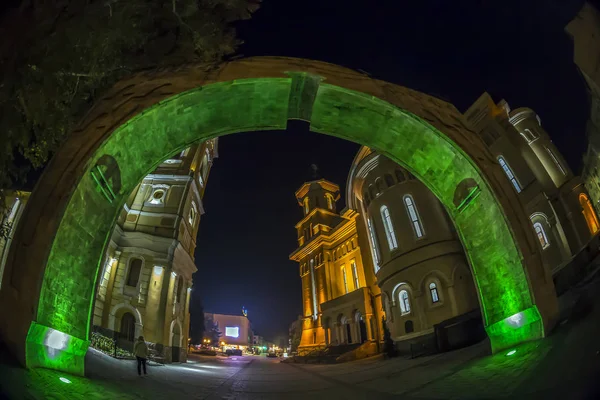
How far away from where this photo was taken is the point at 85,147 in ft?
19.8

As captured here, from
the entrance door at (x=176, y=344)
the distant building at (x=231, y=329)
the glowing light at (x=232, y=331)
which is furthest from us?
the glowing light at (x=232, y=331)

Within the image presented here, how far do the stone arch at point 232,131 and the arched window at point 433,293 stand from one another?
515 inches

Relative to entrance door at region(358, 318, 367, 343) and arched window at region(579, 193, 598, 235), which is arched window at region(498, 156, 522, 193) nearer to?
arched window at region(579, 193, 598, 235)

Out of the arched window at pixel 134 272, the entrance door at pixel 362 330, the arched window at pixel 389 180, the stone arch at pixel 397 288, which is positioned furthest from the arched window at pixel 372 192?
the arched window at pixel 134 272

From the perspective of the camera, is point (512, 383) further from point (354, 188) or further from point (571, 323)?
point (354, 188)

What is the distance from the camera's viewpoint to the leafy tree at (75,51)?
186 inches

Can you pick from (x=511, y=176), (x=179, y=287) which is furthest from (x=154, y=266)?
(x=511, y=176)

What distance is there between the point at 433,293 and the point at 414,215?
571 cm

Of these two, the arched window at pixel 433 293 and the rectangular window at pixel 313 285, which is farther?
the rectangular window at pixel 313 285

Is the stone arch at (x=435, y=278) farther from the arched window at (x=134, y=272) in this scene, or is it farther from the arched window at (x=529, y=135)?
the arched window at (x=134, y=272)

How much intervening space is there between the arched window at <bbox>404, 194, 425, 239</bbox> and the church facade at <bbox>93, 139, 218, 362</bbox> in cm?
1835

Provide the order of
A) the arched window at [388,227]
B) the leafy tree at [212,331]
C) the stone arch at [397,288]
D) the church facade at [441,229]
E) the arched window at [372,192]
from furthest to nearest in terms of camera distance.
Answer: the leafy tree at [212,331] < the arched window at [372,192] < the arched window at [388,227] < the stone arch at [397,288] < the church facade at [441,229]

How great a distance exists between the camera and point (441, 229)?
21016 millimetres

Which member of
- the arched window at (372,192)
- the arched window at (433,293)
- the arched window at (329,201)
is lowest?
the arched window at (433,293)
